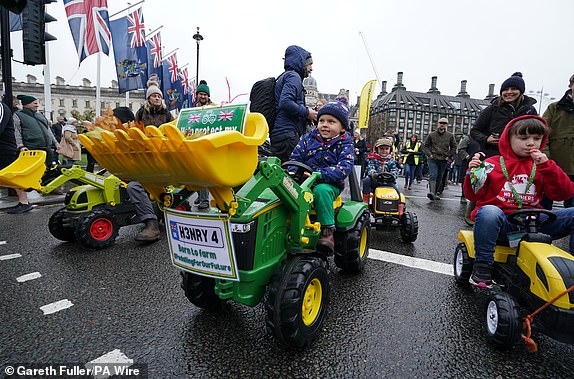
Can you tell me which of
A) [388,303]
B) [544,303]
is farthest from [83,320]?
[544,303]

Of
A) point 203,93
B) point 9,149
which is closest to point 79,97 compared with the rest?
point 9,149

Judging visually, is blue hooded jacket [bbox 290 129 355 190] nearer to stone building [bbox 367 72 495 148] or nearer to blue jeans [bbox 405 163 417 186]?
blue jeans [bbox 405 163 417 186]

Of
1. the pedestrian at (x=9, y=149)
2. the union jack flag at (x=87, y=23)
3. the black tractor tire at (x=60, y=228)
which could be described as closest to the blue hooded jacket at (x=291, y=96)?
the black tractor tire at (x=60, y=228)

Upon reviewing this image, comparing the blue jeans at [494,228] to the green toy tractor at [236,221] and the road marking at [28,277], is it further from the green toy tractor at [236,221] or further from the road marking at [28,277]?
the road marking at [28,277]

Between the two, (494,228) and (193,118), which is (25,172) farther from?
(494,228)

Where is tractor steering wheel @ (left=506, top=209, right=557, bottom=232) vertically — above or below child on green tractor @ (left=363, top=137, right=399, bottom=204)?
below

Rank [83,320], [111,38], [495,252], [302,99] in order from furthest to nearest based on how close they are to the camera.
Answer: [111,38]
[302,99]
[495,252]
[83,320]

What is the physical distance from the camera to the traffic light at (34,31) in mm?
6469

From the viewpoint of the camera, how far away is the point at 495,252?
2.45 m

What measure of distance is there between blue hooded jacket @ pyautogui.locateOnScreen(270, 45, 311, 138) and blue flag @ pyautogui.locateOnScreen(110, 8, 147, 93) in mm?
13440

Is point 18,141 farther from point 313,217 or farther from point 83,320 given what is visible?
point 313,217

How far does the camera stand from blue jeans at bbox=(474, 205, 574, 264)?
2.31 metres

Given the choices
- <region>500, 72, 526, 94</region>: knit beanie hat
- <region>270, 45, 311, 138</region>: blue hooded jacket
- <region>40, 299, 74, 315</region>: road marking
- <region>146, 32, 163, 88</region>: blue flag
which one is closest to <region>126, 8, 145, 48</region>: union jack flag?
<region>146, 32, 163, 88</region>: blue flag

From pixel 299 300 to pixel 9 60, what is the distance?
8.23 metres
